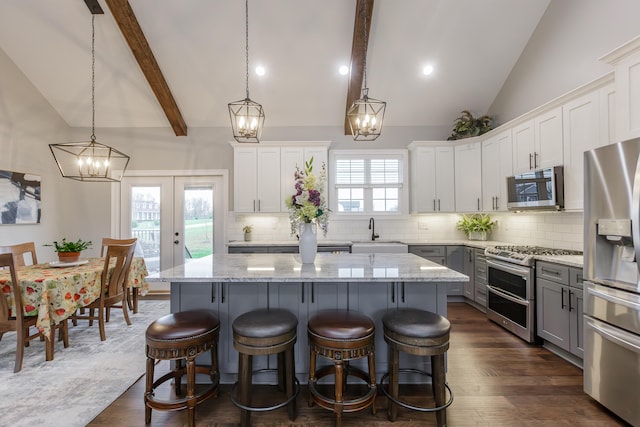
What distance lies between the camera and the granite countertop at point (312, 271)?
193cm

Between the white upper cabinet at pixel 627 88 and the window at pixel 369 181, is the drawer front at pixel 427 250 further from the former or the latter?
the white upper cabinet at pixel 627 88

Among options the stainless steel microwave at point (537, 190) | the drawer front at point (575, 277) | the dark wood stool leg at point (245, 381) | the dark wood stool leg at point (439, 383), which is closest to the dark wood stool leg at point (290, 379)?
the dark wood stool leg at point (245, 381)

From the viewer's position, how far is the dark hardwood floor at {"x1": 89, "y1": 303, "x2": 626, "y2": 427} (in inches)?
78.1

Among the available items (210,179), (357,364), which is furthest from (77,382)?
(210,179)

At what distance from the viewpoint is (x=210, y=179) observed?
525 cm

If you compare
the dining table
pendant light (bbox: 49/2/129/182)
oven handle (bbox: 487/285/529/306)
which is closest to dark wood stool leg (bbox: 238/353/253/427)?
the dining table

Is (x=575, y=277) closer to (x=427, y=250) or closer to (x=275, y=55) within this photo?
(x=427, y=250)

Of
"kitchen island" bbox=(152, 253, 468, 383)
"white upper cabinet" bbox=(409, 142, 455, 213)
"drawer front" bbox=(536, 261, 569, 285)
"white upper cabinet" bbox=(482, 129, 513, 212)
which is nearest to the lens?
"kitchen island" bbox=(152, 253, 468, 383)

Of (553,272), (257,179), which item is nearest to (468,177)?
(553,272)

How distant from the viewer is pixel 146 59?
402cm

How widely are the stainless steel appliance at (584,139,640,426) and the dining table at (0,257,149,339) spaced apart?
12.2 feet

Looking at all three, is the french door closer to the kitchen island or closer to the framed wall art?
the framed wall art

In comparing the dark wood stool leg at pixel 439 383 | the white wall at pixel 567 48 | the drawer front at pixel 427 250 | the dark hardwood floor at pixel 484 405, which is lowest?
the dark hardwood floor at pixel 484 405

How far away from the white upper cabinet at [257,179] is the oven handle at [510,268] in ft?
10.5
